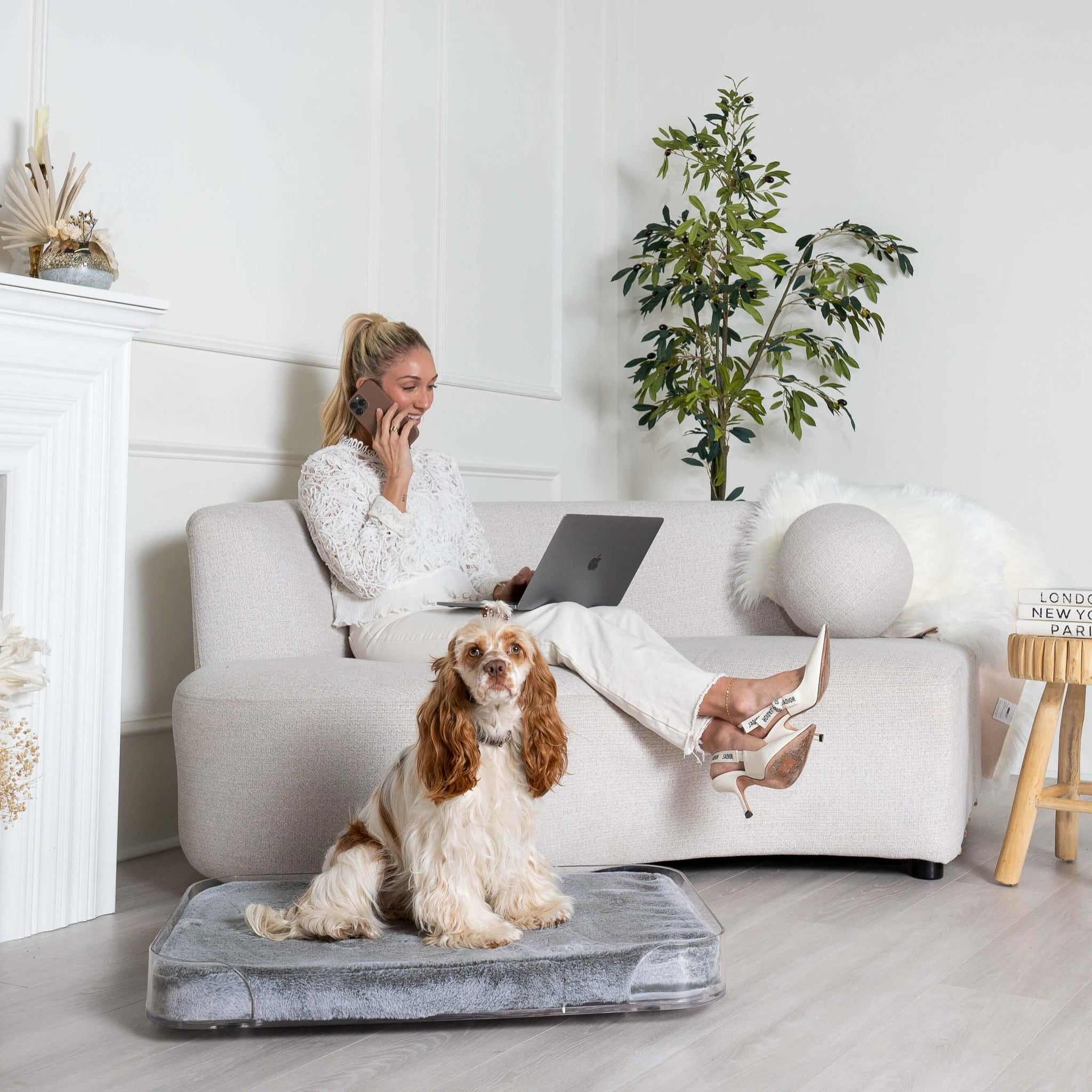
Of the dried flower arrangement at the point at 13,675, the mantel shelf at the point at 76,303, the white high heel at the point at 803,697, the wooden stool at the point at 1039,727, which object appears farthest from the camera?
the wooden stool at the point at 1039,727

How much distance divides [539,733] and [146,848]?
1494 millimetres

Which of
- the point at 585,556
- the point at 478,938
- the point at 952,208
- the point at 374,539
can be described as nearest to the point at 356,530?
the point at 374,539

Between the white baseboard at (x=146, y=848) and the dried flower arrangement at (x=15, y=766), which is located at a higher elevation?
the dried flower arrangement at (x=15, y=766)

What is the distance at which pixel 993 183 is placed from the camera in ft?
12.9

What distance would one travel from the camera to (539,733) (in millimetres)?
1799

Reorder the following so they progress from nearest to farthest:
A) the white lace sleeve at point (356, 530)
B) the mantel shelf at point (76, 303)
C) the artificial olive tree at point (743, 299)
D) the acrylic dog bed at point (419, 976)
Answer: the acrylic dog bed at point (419, 976) < the mantel shelf at point (76, 303) < the white lace sleeve at point (356, 530) < the artificial olive tree at point (743, 299)

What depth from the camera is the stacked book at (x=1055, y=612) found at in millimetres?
2441

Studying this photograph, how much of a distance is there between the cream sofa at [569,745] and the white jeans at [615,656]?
0.06 metres

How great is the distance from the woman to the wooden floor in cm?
34

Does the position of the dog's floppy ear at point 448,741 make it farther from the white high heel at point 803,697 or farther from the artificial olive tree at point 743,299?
the artificial olive tree at point 743,299

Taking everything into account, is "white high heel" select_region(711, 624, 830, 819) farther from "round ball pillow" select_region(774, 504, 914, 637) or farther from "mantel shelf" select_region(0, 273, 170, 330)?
"mantel shelf" select_region(0, 273, 170, 330)

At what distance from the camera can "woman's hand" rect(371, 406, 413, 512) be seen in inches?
107

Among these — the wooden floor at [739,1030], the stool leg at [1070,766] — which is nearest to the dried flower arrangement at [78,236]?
the wooden floor at [739,1030]

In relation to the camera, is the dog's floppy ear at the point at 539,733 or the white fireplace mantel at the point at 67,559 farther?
the white fireplace mantel at the point at 67,559
